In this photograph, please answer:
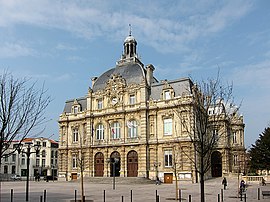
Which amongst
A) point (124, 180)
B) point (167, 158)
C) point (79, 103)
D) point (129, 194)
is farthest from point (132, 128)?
point (129, 194)

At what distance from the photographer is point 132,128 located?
52.0m

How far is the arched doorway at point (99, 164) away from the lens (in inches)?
2130

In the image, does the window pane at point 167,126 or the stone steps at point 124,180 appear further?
the window pane at point 167,126

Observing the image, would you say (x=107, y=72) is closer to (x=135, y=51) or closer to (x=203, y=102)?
(x=135, y=51)

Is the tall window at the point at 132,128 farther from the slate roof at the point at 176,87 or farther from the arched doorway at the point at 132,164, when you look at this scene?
the slate roof at the point at 176,87

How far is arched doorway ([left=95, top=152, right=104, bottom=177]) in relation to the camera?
54.1 metres

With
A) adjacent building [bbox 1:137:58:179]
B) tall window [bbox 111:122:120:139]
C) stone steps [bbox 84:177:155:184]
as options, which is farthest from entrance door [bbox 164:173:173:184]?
adjacent building [bbox 1:137:58:179]

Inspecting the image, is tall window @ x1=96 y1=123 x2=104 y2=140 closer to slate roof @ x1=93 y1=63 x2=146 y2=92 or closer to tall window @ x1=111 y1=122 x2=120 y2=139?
tall window @ x1=111 y1=122 x2=120 y2=139

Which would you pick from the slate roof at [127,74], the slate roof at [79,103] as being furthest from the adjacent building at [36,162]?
the slate roof at [127,74]

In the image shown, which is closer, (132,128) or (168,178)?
(168,178)

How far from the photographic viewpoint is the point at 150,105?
5091 cm

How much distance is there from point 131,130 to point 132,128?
14.5 inches

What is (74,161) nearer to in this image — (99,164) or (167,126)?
(99,164)

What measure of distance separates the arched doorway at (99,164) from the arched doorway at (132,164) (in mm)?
5165
